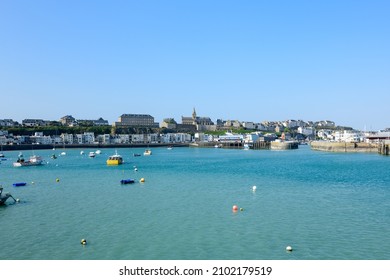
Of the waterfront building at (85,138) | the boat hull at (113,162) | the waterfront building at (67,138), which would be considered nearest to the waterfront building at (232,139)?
the waterfront building at (85,138)

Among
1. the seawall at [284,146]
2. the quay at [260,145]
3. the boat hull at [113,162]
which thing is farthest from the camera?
the quay at [260,145]

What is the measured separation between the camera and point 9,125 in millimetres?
192750

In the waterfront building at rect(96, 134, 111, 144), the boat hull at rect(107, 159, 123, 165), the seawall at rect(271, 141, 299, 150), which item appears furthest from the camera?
the waterfront building at rect(96, 134, 111, 144)

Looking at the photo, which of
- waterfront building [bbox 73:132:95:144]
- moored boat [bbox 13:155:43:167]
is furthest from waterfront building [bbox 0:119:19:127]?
moored boat [bbox 13:155:43:167]

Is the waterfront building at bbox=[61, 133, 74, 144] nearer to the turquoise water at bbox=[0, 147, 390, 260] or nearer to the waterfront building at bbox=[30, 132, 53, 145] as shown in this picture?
the waterfront building at bbox=[30, 132, 53, 145]

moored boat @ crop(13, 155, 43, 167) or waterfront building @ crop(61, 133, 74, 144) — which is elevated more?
waterfront building @ crop(61, 133, 74, 144)

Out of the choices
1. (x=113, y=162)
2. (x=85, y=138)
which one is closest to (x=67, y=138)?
(x=85, y=138)

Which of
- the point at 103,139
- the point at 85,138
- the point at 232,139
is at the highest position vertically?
the point at 85,138

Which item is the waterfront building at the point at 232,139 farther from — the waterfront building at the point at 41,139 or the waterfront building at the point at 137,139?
the waterfront building at the point at 41,139

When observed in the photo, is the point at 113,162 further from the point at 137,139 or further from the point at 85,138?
the point at 137,139

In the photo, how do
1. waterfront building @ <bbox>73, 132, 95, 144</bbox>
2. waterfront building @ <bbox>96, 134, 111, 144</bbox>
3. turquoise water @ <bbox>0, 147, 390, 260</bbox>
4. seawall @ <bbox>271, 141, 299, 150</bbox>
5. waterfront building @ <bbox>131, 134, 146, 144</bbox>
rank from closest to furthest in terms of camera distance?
1. turquoise water @ <bbox>0, 147, 390, 260</bbox>
2. seawall @ <bbox>271, 141, 299, 150</bbox>
3. waterfront building @ <bbox>73, 132, 95, 144</bbox>
4. waterfront building @ <bbox>96, 134, 111, 144</bbox>
5. waterfront building @ <bbox>131, 134, 146, 144</bbox>
